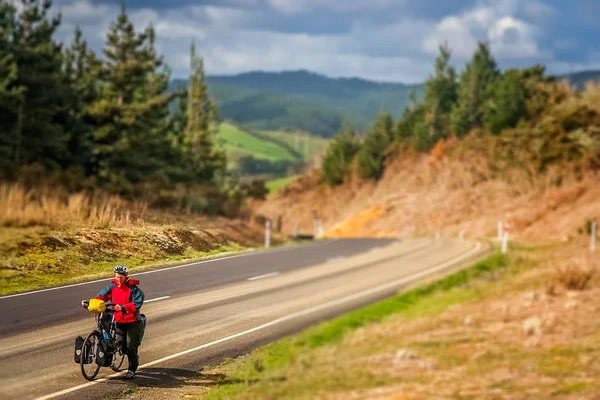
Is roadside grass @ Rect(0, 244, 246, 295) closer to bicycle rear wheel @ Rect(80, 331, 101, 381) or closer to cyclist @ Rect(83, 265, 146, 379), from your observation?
cyclist @ Rect(83, 265, 146, 379)

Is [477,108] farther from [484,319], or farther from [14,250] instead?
[14,250]

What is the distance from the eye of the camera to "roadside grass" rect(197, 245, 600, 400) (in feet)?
34.8

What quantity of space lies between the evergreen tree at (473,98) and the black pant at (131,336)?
86487 mm

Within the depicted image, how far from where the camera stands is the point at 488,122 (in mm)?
84875

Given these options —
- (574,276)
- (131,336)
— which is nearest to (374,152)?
(574,276)

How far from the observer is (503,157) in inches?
2741

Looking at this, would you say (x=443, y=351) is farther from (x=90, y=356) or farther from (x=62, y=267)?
(x=62, y=267)

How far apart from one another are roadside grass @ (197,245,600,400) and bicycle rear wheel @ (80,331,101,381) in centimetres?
104

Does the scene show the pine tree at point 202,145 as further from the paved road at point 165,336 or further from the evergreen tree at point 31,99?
the paved road at point 165,336

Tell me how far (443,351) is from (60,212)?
11079 millimetres

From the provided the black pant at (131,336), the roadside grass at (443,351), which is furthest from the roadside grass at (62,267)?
the roadside grass at (443,351)

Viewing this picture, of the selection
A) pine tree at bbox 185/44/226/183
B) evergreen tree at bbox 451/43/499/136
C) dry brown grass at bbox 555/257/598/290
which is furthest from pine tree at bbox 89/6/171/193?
evergreen tree at bbox 451/43/499/136

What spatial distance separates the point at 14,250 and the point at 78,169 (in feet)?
82.0

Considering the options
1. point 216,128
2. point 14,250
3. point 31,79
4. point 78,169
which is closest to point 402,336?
point 14,250
